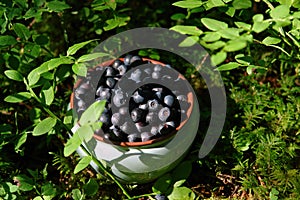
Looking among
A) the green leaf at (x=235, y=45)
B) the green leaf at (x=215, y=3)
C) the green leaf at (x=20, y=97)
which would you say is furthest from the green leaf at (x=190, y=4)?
the green leaf at (x=20, y=97)

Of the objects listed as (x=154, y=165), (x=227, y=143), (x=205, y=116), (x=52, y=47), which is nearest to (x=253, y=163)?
(x=227, y=143)

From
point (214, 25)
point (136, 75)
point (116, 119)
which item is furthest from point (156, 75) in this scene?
point (214, 25)

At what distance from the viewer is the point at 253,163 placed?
1.43 meters

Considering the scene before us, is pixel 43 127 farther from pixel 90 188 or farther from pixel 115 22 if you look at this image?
pixel 115 22

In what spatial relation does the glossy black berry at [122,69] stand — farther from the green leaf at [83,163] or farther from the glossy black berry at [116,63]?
the green leaf at [83,163]

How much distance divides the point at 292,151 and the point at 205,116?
0.30 meters

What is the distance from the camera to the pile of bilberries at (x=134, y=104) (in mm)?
1224

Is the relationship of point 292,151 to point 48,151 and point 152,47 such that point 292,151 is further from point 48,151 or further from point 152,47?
point 48,151

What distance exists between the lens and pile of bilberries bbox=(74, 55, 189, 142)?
1.22 metres

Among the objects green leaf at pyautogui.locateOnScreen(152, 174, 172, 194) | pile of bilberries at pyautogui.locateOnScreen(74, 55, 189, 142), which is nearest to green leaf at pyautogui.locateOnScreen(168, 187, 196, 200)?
green leaf at pyautogui.locateOnScreen(152, 174, 172, 194)

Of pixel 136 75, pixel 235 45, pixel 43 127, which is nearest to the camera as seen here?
pixel 235 45

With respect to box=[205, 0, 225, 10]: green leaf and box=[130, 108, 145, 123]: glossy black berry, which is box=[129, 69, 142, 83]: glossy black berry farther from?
box=[205, 0, 225, 10]: green leaf

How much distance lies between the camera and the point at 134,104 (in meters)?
1.26

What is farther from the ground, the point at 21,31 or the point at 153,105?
the point at 21,31
